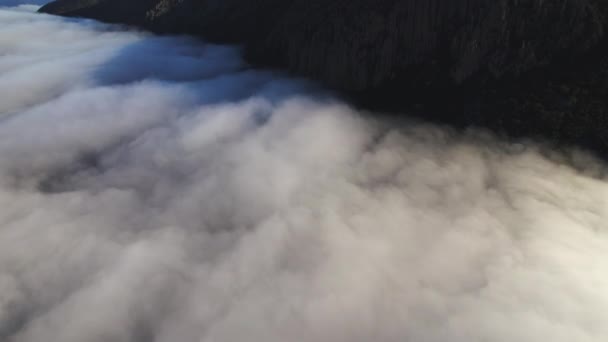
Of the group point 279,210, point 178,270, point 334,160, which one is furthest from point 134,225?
point 334,160

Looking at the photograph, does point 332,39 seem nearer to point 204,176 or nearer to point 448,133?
point 448,133

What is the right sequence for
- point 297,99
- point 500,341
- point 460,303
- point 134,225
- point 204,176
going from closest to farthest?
1. point 500,341
2. point 460,303
3. point 134,225
4. point 204,176
5. point 297,99

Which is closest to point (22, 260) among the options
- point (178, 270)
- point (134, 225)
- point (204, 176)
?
point (134, 225)

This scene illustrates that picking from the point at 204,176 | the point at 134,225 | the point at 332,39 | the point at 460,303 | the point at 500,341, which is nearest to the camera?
the point at 500,341

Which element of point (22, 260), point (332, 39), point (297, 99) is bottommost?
point (22, 260)

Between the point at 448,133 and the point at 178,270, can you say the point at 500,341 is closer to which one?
the point at 178,270

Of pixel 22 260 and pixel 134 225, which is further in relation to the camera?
pixel 134 225

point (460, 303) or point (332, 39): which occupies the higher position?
point (332, 39)
